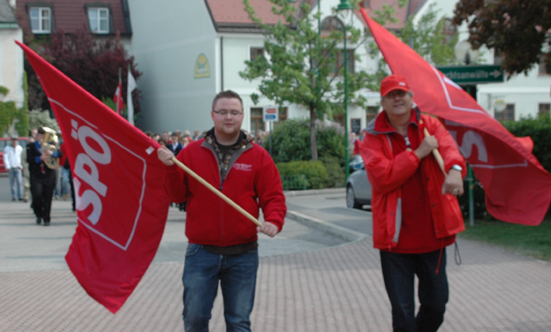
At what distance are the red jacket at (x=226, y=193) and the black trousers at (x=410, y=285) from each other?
79 centimetres

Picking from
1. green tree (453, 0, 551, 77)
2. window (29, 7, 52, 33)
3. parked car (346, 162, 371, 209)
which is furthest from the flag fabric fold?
window (29, 7, 52, 33)

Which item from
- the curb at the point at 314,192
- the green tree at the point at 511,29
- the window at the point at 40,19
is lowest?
the curb at the point at 314,192

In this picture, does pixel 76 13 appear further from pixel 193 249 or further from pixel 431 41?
pixel 193 249

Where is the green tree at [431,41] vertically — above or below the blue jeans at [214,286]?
above

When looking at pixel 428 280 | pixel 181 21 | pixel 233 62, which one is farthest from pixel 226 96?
pixel 181 21

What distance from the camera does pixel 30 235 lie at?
1255 centimetres

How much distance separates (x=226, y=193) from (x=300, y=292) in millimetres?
3319

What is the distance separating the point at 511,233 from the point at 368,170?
758cm

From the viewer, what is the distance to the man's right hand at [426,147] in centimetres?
416

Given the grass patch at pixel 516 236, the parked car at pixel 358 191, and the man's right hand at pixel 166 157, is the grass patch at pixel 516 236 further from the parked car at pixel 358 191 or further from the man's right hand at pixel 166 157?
the man's right hand at pixel 166 157

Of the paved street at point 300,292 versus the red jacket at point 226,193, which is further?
the paved street at point 300,292

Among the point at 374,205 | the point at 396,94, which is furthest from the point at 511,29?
the point at 374,205

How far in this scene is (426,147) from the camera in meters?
4.18

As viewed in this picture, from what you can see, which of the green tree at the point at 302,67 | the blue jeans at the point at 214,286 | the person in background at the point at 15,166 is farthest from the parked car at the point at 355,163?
the blue jeans at the point at 214,286
